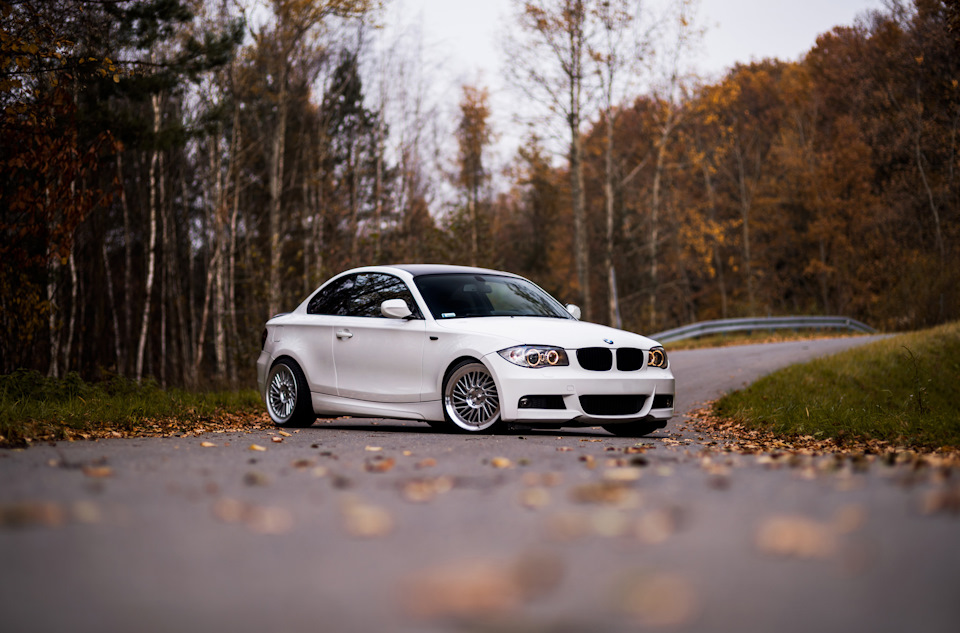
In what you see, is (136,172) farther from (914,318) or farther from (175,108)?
(914,318)

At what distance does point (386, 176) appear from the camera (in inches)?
1307

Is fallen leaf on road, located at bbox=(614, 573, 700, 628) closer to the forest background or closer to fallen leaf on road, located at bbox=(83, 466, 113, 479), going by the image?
fallen leaf on road, located at bbox=(83, 466, 113, 479)

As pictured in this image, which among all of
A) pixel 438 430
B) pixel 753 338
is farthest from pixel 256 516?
pixel 753 338

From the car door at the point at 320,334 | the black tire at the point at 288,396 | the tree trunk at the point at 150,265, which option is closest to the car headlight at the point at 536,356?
the car door at the point at 320,334

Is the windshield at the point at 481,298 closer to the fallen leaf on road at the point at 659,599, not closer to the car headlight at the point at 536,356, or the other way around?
the car headlight at the point at 536,356

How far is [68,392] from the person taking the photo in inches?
446

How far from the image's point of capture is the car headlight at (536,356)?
852 cm

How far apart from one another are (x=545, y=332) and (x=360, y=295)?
242 cm

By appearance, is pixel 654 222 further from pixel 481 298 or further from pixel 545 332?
pixel 545 332

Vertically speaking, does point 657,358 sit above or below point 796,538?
above

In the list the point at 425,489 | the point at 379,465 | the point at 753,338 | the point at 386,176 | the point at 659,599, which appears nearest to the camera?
the point at 659,599

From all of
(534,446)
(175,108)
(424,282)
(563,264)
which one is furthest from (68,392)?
(563,264)

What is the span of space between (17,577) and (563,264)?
48.2m

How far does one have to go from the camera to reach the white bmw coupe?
855 centimetres
